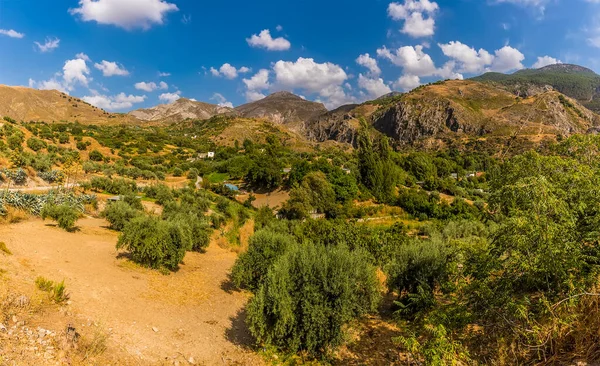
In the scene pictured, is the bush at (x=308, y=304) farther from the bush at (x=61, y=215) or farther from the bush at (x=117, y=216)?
the bush at (x=117, y=216)

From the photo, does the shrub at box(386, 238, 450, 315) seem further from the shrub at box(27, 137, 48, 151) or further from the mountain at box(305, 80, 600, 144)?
the mountain at box(305, 80, 600, 144)

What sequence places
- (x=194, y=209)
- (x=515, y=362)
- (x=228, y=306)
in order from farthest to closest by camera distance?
(x=194, y=209) < (x=228, y=306) < (x=515, y=362)

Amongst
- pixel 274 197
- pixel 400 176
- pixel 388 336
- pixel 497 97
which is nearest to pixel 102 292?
pixel 388 336

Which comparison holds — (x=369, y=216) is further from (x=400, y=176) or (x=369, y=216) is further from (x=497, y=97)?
(x=497, y=97)

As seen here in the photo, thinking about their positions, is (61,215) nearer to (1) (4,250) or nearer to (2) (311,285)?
(1) (4,250)

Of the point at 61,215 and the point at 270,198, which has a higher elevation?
the point at 61,215

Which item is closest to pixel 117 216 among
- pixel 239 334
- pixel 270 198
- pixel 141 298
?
pixel 141 298
